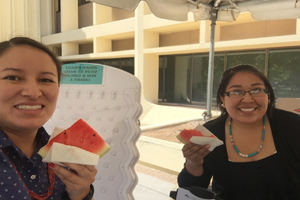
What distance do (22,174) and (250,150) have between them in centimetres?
158

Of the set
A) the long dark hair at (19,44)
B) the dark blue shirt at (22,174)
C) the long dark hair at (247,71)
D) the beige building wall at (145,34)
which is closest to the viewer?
the dark blue shirt at (22,174)

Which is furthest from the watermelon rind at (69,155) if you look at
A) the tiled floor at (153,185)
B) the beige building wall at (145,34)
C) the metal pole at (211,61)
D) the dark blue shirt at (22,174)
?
the beige building wall at (145,34)

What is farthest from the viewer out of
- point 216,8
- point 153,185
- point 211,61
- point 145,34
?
point 145,34

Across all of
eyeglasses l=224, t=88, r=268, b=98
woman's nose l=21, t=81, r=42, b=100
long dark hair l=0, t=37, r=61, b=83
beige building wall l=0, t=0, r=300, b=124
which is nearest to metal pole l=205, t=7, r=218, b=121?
eyeglasses l=224, t=88, r=268, b=98

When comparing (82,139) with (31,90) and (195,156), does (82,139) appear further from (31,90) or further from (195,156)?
(195,156)

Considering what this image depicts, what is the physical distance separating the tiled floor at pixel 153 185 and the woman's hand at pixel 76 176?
1.89 m

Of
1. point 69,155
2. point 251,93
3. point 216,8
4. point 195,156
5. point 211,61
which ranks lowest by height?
point 195,156

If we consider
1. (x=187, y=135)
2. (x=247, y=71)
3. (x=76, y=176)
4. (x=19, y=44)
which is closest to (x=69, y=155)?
(x=76, y=176)

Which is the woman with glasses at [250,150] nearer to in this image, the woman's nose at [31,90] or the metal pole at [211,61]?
the woman's nose at [31,90]

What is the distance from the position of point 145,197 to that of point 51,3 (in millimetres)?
18952

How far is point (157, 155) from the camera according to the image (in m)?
5.41

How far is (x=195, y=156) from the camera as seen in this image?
1.81 meters

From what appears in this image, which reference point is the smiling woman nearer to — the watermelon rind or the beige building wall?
the watermelon rind

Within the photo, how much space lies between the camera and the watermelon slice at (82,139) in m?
1.14
